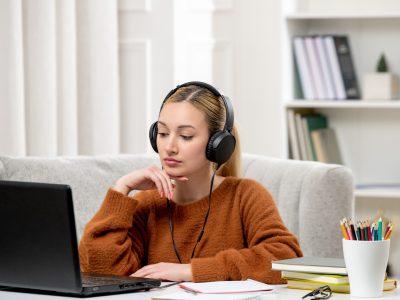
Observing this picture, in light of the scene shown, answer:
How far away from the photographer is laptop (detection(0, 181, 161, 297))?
4.70ft

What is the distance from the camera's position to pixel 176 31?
3.62 m

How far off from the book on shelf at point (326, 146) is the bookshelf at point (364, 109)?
7 centimetres

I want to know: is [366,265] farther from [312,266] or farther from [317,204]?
[317,204]

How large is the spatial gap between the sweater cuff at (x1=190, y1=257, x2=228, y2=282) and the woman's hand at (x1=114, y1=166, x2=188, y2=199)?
0.17 m

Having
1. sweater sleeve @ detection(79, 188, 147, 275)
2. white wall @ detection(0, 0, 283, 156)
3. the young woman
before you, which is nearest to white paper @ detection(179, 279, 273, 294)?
the young woman

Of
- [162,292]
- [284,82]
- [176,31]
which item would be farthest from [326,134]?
[162,292]

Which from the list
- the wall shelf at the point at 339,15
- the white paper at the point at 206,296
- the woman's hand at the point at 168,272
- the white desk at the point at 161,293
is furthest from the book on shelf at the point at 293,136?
the white paper at the point at 206,296

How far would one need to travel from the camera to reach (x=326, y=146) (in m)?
3.83

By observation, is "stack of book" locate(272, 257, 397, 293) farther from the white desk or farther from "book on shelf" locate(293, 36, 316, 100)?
"book on shelf" locate(293, 36, 316, 100)

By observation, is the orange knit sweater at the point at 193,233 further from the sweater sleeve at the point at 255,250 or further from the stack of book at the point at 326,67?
the stack of book at the point at 326,67

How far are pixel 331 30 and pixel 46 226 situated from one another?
2.72 m

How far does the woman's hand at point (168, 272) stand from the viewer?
65.2 inches

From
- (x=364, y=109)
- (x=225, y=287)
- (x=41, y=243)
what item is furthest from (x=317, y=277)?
(x=364, y=109)

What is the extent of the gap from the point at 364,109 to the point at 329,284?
2.48 m
